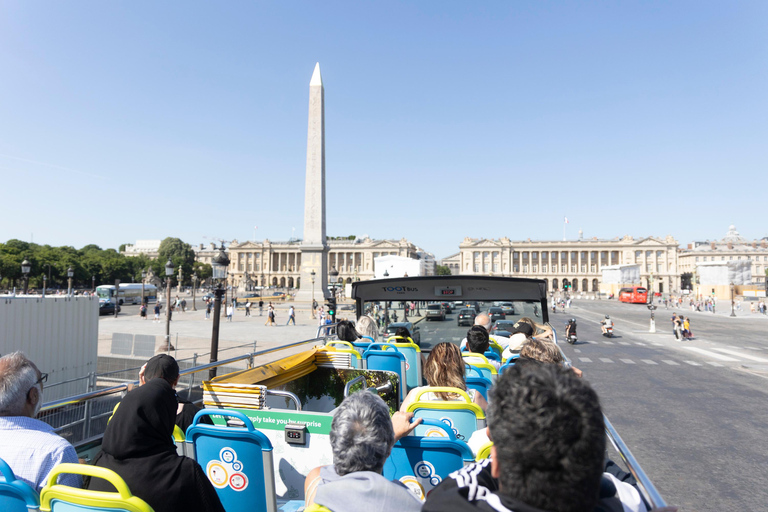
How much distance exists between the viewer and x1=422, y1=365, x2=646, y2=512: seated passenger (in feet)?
4.03

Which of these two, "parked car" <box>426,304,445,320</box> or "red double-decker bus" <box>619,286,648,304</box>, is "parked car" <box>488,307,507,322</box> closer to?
"parked car" <box>426,304,445,320</box>

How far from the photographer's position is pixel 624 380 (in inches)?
536

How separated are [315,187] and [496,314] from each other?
29.6 metres

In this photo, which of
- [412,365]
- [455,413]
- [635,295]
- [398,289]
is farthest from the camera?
[635,295]

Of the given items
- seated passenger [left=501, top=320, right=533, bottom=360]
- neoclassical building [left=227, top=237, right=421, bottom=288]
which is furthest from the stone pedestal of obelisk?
neoclassical building [left=227, top=237, right=421, bottom=288]

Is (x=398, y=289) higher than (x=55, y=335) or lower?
higher

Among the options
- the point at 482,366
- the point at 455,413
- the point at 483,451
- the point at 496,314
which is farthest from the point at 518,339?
the point at 483,451

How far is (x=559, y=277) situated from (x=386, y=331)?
143015 mm

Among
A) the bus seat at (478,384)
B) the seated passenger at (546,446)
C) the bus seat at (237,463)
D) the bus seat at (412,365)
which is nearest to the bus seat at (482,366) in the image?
the bus seat at (478,384)

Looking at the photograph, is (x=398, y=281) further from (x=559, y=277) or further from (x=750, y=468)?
(x=559, y=277)

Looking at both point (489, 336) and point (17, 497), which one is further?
point (489, 336)

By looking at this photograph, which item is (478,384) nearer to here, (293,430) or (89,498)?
(293,430)

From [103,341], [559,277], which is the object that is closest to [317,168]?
[103,341]

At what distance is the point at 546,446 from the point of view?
1.22 m
